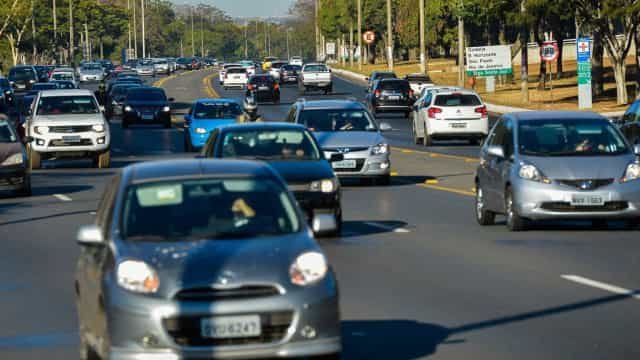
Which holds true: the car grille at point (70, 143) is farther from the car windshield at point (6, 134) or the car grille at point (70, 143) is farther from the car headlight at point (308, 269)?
the car headlight at point (308, 269)

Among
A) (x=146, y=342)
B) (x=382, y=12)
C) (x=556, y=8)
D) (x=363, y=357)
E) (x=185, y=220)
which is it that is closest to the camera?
(x=146, y=342)

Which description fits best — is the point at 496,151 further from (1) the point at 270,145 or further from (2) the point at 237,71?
(2) the point at 237,71

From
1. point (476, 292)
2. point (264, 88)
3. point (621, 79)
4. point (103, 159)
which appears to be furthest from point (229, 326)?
point (264, 88)

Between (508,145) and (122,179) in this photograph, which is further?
(508,145)

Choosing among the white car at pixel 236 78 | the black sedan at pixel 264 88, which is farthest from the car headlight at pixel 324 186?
the white car at pixel 236 78

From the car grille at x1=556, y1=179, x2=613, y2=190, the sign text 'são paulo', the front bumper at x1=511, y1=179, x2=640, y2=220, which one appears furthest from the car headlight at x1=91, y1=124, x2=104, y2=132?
the sign text 'são paulo'

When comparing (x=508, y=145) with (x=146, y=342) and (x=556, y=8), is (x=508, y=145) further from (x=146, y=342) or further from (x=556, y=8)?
(x=556, y=8)

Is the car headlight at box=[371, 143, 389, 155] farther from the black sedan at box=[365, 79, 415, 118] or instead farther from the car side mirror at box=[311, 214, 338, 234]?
the black sedan at box=[365, 79, 415, 118]

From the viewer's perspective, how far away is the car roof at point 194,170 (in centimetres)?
1030

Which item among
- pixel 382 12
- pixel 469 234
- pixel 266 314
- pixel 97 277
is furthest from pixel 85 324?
pixel 382 12

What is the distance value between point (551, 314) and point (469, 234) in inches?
289

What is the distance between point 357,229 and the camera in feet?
69.8

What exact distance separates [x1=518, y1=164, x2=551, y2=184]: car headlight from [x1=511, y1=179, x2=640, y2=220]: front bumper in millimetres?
83

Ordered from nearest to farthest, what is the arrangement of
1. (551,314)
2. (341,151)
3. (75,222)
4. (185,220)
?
1. (185,220)
2. (551,314)
3. (75,222)
4. (341,151)
